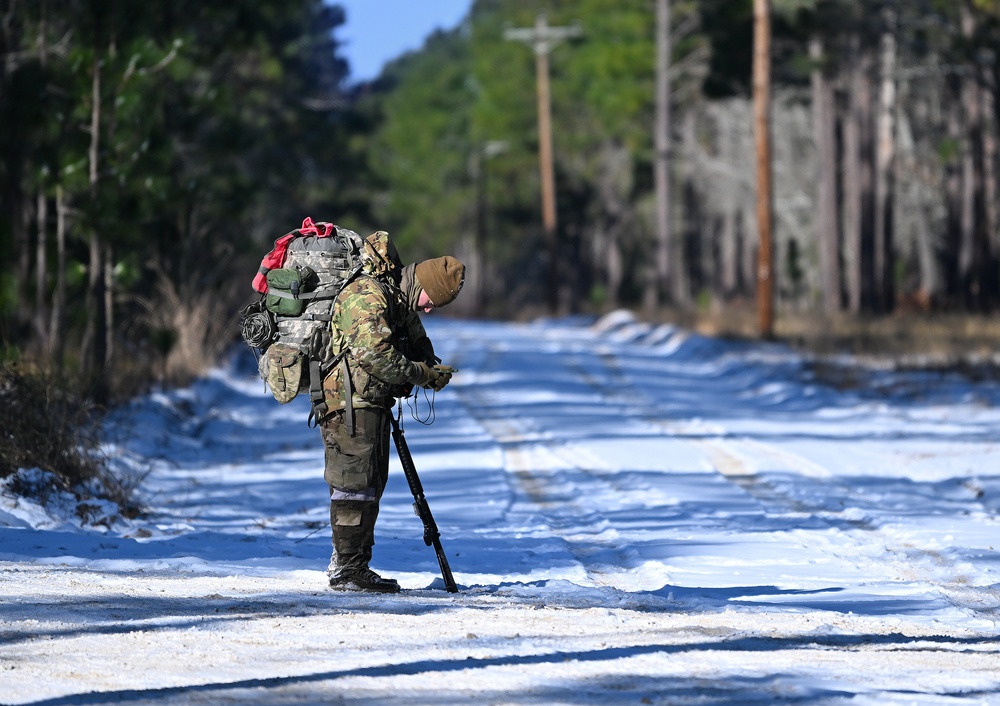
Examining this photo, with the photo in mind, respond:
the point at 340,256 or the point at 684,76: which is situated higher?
the point at 684,76

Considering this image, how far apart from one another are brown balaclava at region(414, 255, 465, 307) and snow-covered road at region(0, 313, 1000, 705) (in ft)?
1.77

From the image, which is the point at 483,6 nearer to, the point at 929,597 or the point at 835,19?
the point at 835,19

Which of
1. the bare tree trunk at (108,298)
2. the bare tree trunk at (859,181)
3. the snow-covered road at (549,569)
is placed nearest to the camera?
the snow-covered road at (549,569)


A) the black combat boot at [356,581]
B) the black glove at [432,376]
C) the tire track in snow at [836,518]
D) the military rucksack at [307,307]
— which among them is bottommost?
the tire track in snow at [836,518]

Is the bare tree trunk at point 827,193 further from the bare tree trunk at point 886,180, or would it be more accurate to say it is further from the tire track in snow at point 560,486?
the tire track in snow at point 560,486

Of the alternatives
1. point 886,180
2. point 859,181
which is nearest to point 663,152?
Result: point 886,180

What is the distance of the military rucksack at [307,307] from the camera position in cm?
706

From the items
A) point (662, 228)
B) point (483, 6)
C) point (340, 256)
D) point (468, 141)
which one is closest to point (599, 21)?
point (662, 228)

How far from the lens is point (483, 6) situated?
A: 129750 millimetres

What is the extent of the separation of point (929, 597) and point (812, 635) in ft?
4.43

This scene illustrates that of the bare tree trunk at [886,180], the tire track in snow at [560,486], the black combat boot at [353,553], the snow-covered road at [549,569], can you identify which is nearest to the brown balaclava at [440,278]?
the snow-covered road at [549,569]

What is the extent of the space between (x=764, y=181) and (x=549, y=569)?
21557 mm

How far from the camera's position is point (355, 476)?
7.05m

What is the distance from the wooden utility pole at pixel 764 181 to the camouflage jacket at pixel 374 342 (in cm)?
2185
